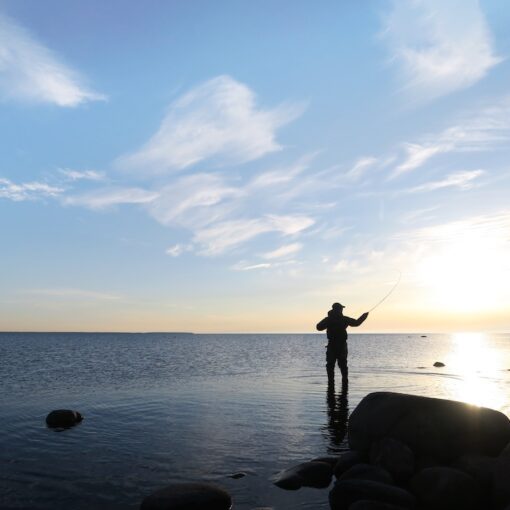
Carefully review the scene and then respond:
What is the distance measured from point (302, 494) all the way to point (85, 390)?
60.5 feet

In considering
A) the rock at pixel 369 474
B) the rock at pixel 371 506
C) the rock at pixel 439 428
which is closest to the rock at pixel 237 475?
the rock at pixel 369 474

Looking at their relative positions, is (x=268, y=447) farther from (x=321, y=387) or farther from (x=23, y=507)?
(x=321, y=387)

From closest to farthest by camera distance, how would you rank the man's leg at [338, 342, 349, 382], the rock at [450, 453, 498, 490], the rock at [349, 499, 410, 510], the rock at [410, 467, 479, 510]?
1. the rock at [349, 499, 410, 510]
2. the rock at [410, 467, 479, 510]
3. the rock at [450, 453, 498, 490]
4. the man's leg at [338, 342, 349, 382]

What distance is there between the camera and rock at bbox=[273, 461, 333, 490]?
28.9 feet

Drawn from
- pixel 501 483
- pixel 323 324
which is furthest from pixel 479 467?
pixel 323 324

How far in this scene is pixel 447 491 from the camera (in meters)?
7.63

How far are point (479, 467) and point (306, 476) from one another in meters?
3.21

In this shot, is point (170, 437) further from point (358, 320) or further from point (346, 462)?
point (358, 320)

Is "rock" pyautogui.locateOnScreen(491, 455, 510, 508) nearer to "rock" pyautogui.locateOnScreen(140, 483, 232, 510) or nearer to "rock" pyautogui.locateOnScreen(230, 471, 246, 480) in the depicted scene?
"rock" pyautogui.locateOnScreen(140, 483, 232, 510)

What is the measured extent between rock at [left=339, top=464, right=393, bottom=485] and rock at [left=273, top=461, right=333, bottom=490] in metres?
0.57

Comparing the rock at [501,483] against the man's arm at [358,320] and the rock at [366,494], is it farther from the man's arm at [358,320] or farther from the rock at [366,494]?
the man's arm at [358,320]

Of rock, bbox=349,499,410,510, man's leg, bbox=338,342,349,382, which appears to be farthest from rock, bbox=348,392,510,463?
man's leg, bbox=338,342,349,382

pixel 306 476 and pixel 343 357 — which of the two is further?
pixel 343 357

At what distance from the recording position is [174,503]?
735cm
